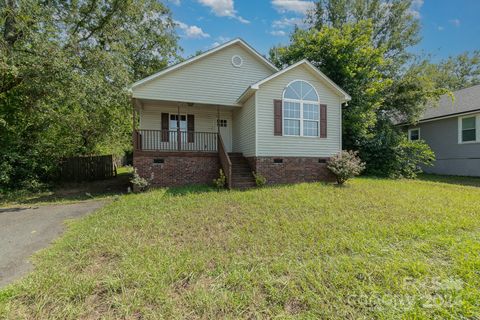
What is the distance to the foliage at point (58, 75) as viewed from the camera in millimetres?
8438

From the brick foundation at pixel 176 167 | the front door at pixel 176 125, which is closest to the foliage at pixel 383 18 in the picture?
the front door at pixel 176 125

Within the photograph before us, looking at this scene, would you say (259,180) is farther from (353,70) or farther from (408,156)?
(408,156)

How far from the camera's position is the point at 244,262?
354 cm

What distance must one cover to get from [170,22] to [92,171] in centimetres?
1243

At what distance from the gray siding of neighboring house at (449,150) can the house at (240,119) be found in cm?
963

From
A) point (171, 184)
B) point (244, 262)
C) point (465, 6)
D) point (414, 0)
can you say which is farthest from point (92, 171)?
point (414, 0)

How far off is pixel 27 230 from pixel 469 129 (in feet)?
70.0

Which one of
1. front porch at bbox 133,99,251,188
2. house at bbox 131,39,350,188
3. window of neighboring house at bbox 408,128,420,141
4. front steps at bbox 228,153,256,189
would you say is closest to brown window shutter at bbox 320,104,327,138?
house at bbox 131,39,350,188

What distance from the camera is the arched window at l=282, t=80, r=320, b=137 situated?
9867 mm

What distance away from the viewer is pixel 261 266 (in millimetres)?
3430

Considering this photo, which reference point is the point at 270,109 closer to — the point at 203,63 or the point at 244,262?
the point at 203,63

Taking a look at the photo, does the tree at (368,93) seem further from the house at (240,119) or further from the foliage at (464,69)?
the foliage at (464,69)

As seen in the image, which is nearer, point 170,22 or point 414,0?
point 170,22

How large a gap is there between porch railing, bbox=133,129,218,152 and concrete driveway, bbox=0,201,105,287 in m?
3.79
